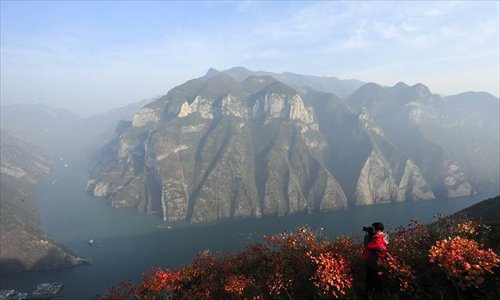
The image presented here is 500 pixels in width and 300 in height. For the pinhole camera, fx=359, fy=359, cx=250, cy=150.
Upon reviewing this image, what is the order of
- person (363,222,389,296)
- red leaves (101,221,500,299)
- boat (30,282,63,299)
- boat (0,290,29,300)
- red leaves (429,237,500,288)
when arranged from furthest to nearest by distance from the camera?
1. boat (30,282,63,299)
2. boat (0,290,29,300)
3. person (363,222,389,296)
4. red leaves (101,221,500,299)
5. red leaves (429,237,500,288)

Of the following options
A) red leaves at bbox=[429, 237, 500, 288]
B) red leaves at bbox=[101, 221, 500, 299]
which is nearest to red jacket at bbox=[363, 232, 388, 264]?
red leaves at bbox=[101, 221, 500, 299]

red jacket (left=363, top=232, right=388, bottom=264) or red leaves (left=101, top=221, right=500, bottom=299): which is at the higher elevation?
red jacket (left=363, top=232, right=388, bottom=264)

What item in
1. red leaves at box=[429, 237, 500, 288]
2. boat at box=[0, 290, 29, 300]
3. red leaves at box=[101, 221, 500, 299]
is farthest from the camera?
boat at box=[0, 290, 29, 300]

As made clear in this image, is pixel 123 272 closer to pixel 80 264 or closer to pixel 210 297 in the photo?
pixel 80 264

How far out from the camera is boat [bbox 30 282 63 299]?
12950cm

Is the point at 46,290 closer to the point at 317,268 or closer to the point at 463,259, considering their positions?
the point at 317,268

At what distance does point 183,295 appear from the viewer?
1719 cm

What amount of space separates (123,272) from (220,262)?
492 feet

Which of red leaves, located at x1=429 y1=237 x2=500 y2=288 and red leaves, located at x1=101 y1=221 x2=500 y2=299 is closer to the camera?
red leaves, located at x1=429 y1=237 x2=500 y2=288

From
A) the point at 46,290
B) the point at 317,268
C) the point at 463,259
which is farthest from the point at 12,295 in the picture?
the point at 463,259

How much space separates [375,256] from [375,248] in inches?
10.6

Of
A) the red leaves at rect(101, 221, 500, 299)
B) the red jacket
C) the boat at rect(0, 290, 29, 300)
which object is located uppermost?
the red jacket

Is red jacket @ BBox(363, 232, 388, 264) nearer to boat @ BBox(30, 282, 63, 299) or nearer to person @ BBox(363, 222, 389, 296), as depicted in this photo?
person @ BBox(363, 222, 389, 296)

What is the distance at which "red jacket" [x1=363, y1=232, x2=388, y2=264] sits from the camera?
12.5m
